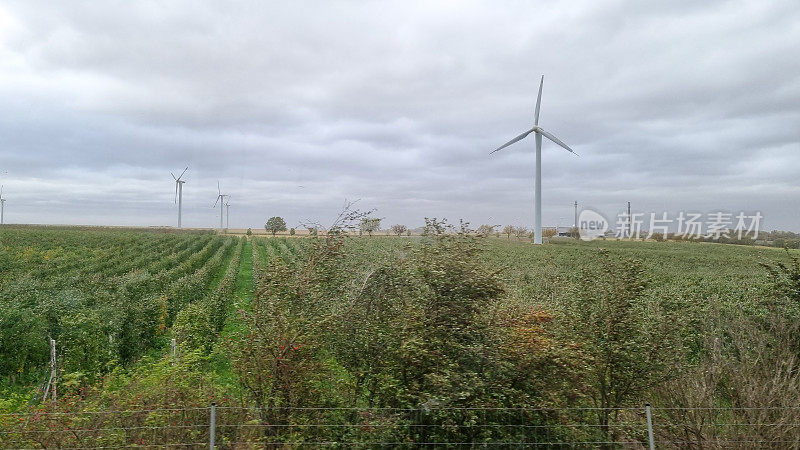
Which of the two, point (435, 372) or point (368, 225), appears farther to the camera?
point (368, 225)

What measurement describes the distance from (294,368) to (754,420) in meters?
7.41

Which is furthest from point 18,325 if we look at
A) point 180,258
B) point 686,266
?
point 686,266

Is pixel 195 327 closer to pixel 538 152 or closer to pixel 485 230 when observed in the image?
pixel 485 230

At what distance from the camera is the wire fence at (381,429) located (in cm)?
679

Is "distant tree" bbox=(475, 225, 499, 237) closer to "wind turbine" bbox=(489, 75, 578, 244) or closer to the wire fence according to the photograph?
the wire fence

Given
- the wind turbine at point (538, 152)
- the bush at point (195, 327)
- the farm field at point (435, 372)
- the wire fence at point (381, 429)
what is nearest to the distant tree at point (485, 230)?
the farm field at point (435, 372)

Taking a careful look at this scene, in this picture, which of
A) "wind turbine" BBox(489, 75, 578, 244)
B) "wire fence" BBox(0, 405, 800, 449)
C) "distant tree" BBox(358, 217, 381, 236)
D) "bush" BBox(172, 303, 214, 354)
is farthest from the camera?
"wind turbine" BBox(489, 75, 578, 244)

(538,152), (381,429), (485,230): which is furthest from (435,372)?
(538,152)

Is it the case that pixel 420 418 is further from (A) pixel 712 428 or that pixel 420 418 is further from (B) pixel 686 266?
(B) pixel 686 266

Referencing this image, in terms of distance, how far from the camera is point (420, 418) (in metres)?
7.22

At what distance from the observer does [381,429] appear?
23.7 feet

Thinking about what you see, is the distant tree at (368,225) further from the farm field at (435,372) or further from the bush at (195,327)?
the bush at (195,327)

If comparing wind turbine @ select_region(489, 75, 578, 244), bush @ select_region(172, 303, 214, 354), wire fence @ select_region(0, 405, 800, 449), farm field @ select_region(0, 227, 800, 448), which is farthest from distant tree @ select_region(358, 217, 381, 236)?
wind turbine @ select_region(489, 75, 578, 244)

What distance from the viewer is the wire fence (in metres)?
6.79
